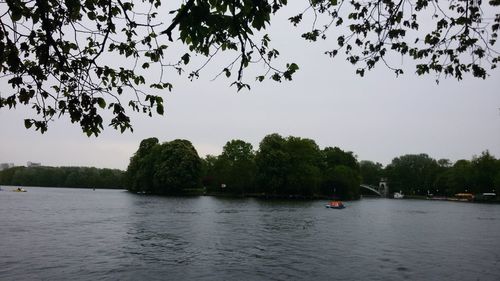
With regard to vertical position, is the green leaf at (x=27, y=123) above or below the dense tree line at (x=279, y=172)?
below

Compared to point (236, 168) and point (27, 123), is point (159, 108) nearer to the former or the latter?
point (27, 123)

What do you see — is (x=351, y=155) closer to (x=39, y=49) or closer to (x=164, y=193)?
(x=164, y=193)

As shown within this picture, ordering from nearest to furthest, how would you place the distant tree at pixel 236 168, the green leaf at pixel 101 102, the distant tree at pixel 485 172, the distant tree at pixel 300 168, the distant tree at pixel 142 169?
the green leaf at pixel 101 102, the distant tree at pixel 300 168, the distant tree at pixel 142 169, the distant tree at pixel 236 168, the distant tree at pixel 485 172

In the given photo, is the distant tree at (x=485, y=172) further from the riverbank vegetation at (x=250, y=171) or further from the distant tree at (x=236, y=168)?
the distant tree at (x=236, y=168)

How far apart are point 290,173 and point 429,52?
3998 inches

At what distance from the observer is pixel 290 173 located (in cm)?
11050

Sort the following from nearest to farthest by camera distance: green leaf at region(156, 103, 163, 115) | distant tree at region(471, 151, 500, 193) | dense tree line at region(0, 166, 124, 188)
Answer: green leaf at region(156, 103, 163, 115) → distant tree at region(471, 151, 500, 193) → dense tree line at region(0, 166, 124, 188)

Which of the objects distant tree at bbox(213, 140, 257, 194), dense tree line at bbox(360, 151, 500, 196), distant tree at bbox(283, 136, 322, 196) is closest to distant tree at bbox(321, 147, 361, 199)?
distant tree at bbox(283, 136, 322, 196)

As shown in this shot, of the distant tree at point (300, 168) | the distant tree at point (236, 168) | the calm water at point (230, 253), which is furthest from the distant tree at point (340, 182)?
the calm water at point (230, 253)

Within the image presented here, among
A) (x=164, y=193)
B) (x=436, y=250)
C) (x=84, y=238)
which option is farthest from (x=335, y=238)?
(x=164, y=193)

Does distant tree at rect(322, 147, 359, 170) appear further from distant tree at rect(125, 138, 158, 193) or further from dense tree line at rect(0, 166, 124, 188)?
dense tree line at rect(0, 166, 124, 188)

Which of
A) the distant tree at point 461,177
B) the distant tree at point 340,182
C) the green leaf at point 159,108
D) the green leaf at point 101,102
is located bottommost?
the green leaf at point 159,108

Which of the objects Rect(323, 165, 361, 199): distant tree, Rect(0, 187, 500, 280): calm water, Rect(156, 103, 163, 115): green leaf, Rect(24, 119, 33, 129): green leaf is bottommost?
Rect(0, 187, 500, 280): calm water

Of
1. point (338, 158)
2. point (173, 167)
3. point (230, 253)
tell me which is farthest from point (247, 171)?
point (230, 253)
